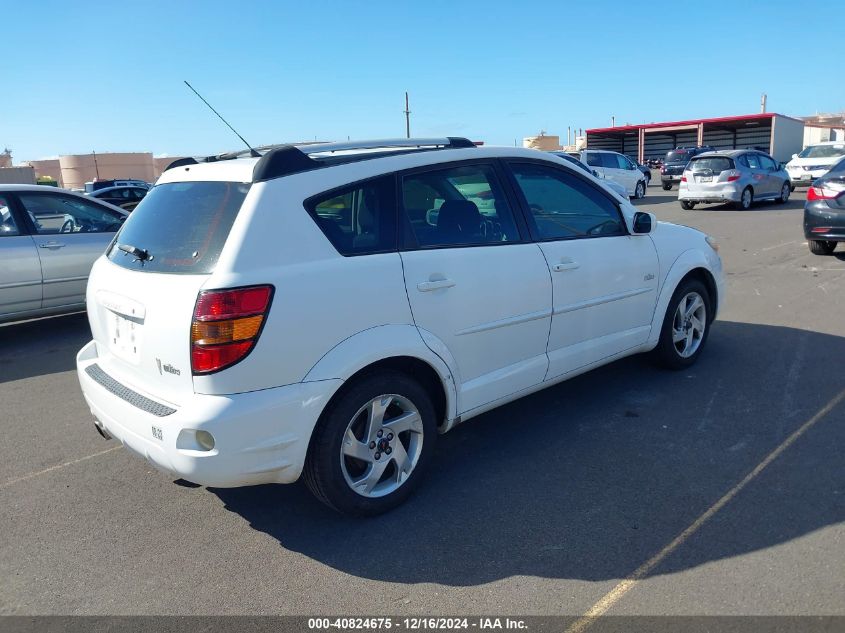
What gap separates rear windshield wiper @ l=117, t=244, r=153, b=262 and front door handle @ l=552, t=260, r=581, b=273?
2248 millimetres

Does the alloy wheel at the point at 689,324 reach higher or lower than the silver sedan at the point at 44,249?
lower

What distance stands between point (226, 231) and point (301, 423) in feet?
2.98

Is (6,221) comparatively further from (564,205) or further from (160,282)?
(564,205)

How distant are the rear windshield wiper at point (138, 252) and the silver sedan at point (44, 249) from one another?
4.28 m

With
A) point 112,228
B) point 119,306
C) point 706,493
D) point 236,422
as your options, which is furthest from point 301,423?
point 112,228

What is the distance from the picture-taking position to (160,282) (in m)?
3.12

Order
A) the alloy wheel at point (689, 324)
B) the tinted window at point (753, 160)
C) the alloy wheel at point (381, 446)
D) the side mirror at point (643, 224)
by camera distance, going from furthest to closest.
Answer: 1. the tinted window at point (753, 160)
2. the alloy wheel at point (689, 324)
3. the side mirror at point (643, 224)
4. the alloy wheel at point (381, 446)

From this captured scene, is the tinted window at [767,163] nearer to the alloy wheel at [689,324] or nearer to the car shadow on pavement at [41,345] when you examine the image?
the alloy wheel at [689,324]

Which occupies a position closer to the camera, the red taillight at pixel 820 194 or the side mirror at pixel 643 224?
the side mirror at pixel 643 224

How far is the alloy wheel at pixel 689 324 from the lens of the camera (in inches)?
207

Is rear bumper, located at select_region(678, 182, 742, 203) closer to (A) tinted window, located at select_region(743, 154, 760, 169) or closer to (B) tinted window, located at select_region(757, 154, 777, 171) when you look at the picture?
(A) tinted window, located at select_region(743, 154, 760, 169)

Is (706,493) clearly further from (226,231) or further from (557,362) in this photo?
(226,231)

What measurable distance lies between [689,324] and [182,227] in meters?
3.91

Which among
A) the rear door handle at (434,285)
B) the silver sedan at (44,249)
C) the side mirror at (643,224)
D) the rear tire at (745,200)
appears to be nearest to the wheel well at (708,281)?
the side mirror at (643,224)
